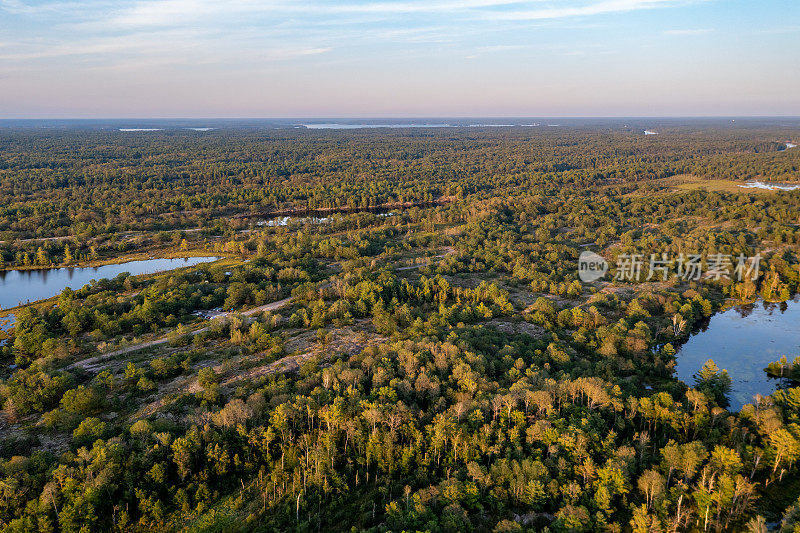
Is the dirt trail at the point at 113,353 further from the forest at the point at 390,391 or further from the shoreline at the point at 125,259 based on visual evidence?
the shoreline at the point at 125,259

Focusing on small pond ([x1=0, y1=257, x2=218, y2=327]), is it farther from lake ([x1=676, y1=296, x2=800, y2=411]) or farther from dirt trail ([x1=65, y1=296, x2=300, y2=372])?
lake ([x1=676, y1=296, x2=800, y2=411])

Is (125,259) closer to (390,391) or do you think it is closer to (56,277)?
(56,277)

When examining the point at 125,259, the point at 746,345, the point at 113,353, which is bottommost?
the point at 746,345

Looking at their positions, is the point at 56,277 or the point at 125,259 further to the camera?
the point at 125,259

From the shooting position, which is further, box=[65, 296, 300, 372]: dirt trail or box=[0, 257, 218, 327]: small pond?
box=[0, 257, 218, 327]: small pond

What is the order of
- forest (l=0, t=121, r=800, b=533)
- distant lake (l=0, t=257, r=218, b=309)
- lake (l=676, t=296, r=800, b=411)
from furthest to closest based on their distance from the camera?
distant lake (l=0, t=257, r=218, b=309)
lake (l=676, t=296, r=800, b=411)
forest (l=0, t=121, r=800, b=533)

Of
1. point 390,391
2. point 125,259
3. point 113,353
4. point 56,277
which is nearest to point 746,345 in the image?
point 390,391

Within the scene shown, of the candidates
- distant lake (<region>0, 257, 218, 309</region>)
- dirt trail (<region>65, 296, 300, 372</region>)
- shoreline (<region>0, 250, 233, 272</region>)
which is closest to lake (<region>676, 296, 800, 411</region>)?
dirt trail (<region>65, 296, 300, 372</region>)
